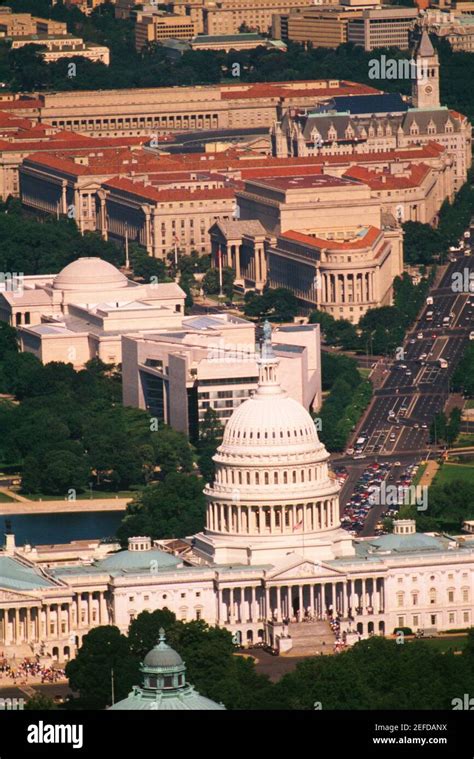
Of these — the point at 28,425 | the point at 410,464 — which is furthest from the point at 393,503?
the point at 28,425

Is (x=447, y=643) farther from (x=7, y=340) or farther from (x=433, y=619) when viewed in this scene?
(x=7, y=340)

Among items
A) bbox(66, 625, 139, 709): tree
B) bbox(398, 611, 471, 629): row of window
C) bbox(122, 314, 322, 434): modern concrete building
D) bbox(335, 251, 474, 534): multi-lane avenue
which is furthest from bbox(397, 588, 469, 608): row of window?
bbox(122, 314, 322, 434): modern concrete building

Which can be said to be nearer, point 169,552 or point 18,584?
point 18,584

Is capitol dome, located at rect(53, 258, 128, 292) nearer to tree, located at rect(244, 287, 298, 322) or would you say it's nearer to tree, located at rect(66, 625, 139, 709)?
tree, located at rect(244, 287, 298, 322)

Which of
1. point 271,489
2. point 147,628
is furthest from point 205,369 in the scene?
point 147,628

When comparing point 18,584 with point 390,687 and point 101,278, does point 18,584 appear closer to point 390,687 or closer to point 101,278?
point 390,687

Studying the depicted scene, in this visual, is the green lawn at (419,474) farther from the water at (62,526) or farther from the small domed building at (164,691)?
the small domed building at (164,691)
